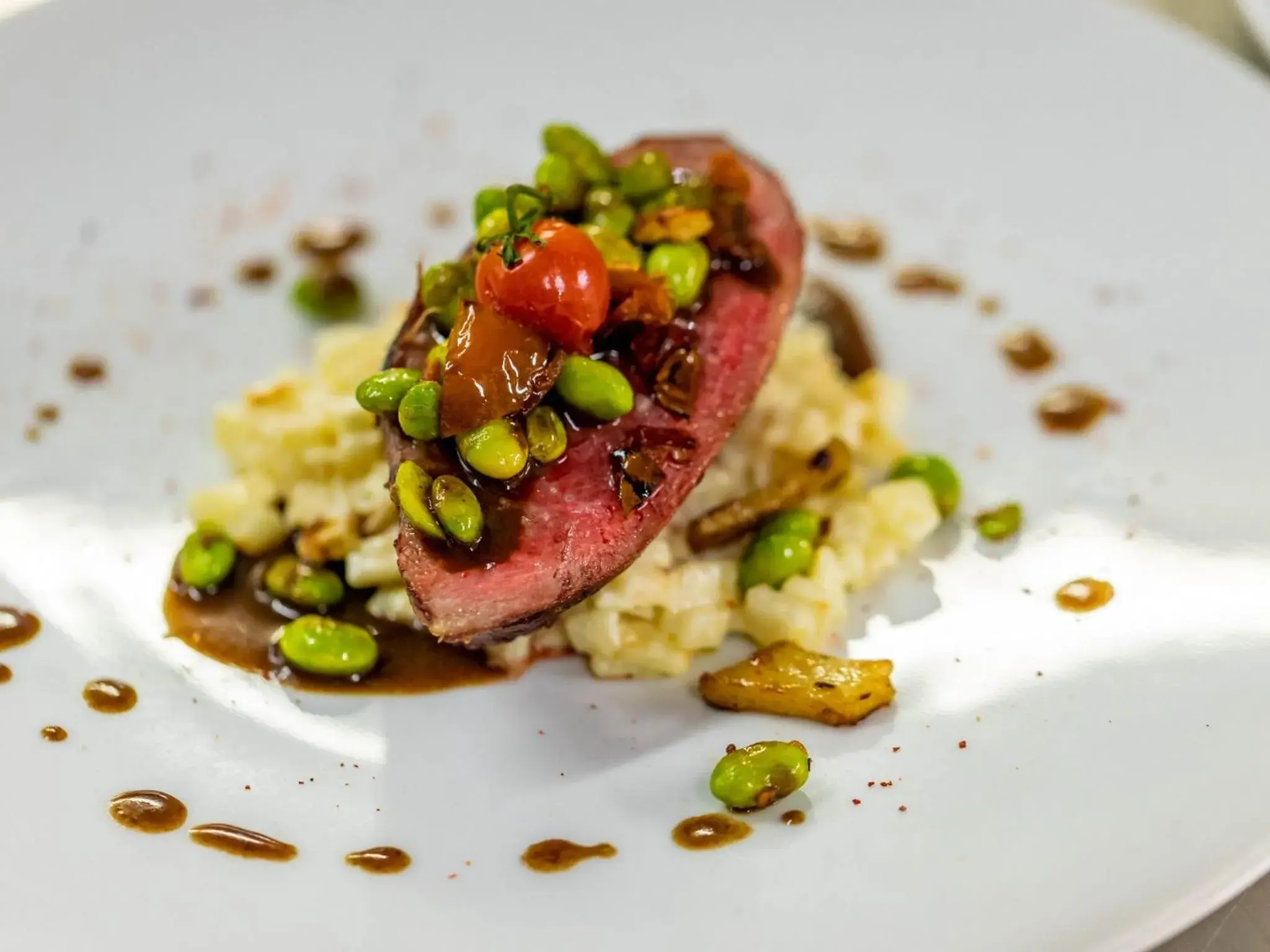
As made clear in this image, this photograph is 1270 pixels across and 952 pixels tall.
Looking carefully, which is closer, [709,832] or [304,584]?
[709,832]

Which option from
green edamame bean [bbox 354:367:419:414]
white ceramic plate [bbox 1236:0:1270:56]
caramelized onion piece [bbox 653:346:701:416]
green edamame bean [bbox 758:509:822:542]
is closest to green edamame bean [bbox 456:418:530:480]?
green edamame bean [bbox 354:367:419:414]

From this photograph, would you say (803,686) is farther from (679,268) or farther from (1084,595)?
(679,268)

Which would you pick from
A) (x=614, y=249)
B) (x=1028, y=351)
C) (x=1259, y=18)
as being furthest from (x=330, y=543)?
(x=1259, y=18)

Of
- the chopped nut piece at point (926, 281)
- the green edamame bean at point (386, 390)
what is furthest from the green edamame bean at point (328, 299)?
the chopped nut piece at point (926, 281)

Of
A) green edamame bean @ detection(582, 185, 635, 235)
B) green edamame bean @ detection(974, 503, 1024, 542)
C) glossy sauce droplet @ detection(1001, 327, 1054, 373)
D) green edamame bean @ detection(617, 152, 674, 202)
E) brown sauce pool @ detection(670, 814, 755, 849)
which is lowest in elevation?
brown sauce pool @ detection(670, 814, 755, 849)

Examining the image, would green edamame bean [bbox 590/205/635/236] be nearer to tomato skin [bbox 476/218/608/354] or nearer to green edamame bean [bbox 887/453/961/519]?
tomato skin [bbox 476/218/608/354]

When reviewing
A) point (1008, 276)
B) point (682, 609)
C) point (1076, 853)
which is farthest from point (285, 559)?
point (1008, 276)

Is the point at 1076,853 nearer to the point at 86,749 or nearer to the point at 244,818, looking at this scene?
the point at 244,818
